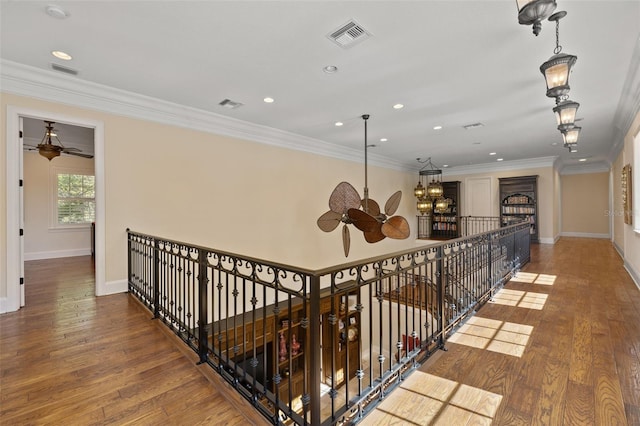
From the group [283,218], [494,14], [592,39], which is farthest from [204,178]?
[592,39]

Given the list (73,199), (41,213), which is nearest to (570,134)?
(73,199)

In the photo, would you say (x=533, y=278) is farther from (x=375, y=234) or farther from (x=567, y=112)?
(x=567, y=112)

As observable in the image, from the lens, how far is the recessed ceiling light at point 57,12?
2449 mm

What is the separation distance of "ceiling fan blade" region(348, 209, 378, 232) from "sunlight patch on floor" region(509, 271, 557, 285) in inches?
109

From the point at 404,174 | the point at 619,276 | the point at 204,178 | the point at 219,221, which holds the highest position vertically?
the point at 404,174

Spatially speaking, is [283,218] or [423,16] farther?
[283,218]

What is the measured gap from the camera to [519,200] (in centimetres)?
1004

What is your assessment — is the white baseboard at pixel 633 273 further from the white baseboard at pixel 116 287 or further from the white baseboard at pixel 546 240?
A: the white baseboard at pixel 116 287

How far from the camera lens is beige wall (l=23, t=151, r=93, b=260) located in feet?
22.5

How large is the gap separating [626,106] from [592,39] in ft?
8.92

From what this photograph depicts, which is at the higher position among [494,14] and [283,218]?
[494,14]

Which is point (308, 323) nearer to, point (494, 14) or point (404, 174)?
point (494, 14)

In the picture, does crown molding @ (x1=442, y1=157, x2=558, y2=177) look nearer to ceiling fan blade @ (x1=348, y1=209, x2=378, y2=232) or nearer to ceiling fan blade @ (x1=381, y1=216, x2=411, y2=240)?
ceiling fan blade @ (x1=381, y1=216, x2=411, y2=240)

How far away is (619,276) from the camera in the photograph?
5.18 metres
